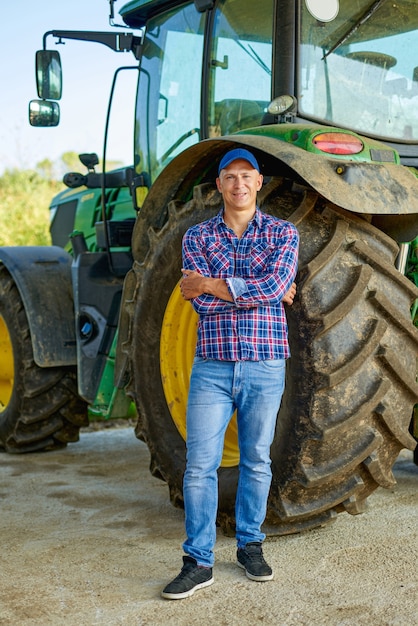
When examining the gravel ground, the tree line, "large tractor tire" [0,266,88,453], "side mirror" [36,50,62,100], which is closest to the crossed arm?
the gravel ground

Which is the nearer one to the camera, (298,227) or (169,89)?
(298,227)

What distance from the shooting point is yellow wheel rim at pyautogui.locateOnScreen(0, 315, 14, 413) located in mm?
5926

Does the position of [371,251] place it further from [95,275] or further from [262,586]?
[95,275]

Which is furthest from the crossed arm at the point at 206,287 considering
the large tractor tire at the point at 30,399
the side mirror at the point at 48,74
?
the large tractor tire at the point at 30,399

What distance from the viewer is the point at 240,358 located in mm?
3146

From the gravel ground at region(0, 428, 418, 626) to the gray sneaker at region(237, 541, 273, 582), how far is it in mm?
35

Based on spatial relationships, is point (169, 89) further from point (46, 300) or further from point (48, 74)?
point (46, 300)

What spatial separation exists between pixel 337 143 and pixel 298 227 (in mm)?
386

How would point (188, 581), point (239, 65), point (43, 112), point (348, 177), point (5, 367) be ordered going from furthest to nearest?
point (5, 367), point (43, 112), point (239, 65), point (348, 177), point (188, 581)

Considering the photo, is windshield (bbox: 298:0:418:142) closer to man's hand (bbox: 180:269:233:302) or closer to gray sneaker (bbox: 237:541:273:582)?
man's hand (bbox: 180:269:233:302)

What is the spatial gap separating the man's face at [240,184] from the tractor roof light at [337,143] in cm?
34

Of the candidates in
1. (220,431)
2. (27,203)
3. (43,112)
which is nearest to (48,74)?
(43,112)

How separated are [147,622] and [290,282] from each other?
126cm

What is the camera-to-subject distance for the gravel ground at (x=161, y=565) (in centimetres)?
286
